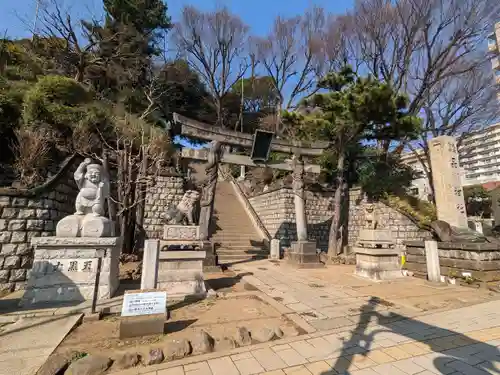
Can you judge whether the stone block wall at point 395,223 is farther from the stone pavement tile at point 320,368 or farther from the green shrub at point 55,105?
the green shrub at point 55,105

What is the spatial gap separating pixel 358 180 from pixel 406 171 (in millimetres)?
3292

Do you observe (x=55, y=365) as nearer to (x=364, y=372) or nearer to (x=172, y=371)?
(x=172, y=371)

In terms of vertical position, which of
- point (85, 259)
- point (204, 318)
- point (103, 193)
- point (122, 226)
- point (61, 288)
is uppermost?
point (103, 193)

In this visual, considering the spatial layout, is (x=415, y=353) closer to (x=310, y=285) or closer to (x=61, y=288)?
(x=310, y=285)

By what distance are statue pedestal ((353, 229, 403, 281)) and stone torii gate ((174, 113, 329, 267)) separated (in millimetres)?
2132

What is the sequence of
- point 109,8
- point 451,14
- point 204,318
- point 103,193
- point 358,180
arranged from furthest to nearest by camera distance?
point 109,8 < point 358,180 < point 451,14 < point 103,193 < point 204,318

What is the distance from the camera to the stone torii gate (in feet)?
28.5

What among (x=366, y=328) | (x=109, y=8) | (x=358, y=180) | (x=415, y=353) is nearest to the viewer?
(x=415, y=353)

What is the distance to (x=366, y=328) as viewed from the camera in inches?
137

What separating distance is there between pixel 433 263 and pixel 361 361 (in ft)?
17.7

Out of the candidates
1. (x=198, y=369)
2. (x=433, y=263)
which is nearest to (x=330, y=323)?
(x=198, y=369)

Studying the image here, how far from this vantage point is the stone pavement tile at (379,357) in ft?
8.45

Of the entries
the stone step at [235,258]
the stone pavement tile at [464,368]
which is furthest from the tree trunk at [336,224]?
the stone pavement tile at [464,368]

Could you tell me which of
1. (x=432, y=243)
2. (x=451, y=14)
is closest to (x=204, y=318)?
(x=432, y=243)
